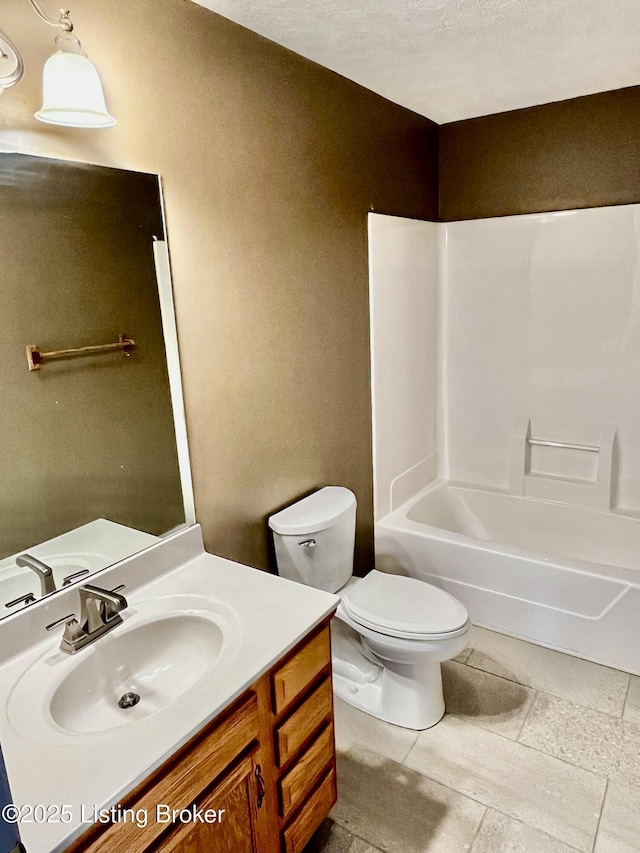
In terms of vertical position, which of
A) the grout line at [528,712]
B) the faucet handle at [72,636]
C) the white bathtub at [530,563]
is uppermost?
the faucet handle at [72,636]

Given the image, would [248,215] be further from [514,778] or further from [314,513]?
[514,778]

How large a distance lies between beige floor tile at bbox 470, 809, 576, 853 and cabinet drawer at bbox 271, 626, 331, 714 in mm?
767

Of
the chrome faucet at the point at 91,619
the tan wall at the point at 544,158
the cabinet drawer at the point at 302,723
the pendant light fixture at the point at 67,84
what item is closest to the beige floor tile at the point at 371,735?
the cabinet drawer at the point at 302,723

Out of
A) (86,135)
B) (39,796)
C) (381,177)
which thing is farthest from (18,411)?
(381,177)

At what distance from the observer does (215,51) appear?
1731 millimetres

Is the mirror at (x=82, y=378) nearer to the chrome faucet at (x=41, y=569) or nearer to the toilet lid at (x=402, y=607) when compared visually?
the chrome faucet at (x=41, y=569)

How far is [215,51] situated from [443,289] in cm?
190

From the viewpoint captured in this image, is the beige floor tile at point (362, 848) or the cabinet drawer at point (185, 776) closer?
the cabinet drawer at point (185, 776)

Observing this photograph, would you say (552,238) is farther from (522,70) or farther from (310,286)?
(310,286)

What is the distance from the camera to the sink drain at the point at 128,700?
138cm

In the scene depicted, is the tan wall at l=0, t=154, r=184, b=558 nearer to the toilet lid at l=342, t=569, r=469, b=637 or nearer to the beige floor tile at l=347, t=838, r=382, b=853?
the toilet lid at l=342, t=569, r=469, b=637

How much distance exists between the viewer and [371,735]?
2137 millimetres

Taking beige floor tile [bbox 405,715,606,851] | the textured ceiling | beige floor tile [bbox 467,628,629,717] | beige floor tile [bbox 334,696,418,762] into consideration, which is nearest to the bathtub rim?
beige floor tile [bbox 467,628,629,717]

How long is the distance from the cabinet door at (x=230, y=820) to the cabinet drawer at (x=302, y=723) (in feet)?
0.29
